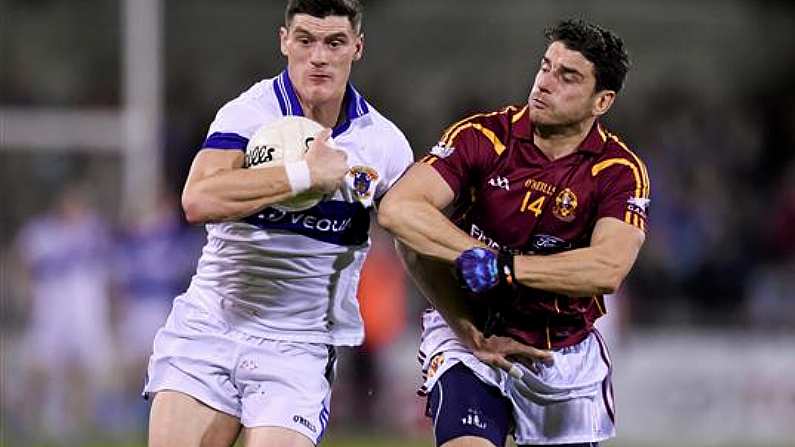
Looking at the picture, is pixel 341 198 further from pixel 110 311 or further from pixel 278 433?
pixel 110 311

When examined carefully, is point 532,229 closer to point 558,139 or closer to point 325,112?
point 558,139

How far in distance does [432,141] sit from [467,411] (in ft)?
42.1

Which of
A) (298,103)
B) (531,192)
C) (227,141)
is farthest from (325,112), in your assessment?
(531,192)

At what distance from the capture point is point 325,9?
276 inches

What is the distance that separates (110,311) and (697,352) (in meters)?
6.15

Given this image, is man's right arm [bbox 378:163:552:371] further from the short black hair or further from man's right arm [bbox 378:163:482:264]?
the short black hair

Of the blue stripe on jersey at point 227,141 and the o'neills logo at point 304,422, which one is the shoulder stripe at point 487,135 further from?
the o'neills logo at point 304,422

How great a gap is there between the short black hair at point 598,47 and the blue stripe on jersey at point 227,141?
1.42m

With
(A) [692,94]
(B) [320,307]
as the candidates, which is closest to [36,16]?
(A) [692,94]

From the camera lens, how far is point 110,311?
17.0 meters

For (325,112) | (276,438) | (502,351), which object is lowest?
(276,438)

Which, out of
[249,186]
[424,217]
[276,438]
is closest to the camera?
[249,186]

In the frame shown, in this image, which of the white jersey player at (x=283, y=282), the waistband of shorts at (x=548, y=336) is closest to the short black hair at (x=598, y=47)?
the white jersey player at (x=283, y=282)

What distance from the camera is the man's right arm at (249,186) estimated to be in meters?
6.46
